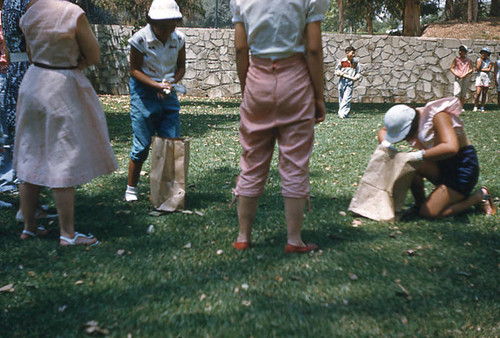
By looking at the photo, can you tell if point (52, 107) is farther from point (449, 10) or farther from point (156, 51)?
point (449, 10)

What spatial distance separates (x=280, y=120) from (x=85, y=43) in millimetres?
1539

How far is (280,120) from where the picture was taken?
3.20 meters

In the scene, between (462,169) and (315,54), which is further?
(462,169)

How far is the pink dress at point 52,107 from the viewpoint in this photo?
11.0ft

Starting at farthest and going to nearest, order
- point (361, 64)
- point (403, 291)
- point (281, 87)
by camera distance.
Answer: point (361, 64) < point (281, 87) < point (403, 291)

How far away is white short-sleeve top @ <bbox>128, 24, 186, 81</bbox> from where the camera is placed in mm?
4340

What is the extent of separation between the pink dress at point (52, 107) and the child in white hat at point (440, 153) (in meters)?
2.52

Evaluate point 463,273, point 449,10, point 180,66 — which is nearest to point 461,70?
point 180,66

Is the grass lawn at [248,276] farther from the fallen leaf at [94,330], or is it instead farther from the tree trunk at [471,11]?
the tree trunk at [471,11]

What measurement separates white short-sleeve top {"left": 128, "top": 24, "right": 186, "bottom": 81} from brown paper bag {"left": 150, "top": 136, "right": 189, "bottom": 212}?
0.63 m

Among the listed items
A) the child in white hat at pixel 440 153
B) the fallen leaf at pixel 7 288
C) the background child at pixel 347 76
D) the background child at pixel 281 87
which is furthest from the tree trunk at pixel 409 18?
the fallen leaf at pixel 7 288

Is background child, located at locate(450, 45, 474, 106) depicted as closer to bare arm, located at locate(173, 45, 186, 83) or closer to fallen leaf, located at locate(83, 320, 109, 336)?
bare arm, located at locate(173, 45, 186, 83)

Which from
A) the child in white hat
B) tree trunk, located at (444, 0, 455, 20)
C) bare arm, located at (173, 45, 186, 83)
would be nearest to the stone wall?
tree trunk, located at (444, 0, 455, 20)

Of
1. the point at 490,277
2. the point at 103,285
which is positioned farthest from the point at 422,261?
the point at 103,285
